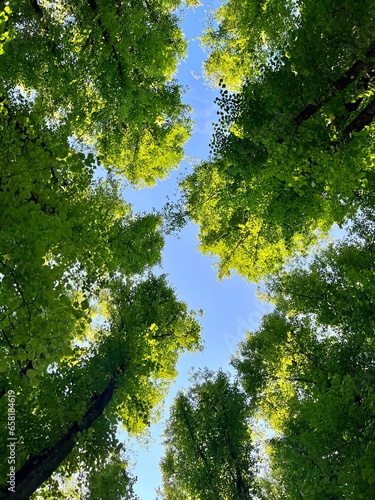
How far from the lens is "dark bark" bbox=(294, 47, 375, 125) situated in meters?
6.75

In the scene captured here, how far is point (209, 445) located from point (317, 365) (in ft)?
17.4

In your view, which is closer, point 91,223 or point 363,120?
point 363,120

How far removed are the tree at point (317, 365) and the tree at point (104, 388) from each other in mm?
3584

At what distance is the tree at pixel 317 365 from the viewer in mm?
9477

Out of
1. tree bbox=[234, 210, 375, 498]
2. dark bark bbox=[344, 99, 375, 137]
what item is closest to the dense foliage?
tree bbox=[234, 210, 375, 498]

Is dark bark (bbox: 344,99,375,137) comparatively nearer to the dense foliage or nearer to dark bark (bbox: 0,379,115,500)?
the dense foliage

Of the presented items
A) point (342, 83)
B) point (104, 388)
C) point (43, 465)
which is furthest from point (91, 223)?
point (342, 83)

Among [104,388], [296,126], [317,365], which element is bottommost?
[104,388]

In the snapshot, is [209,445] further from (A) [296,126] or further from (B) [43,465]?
(A) [296,126]

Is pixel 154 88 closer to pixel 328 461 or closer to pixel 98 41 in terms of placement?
pixel 98 41

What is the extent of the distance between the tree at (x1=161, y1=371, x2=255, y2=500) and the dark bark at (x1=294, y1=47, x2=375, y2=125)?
12.3 meters

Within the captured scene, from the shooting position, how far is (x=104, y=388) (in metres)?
12.2

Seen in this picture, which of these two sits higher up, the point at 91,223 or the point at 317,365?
the point at 317,365

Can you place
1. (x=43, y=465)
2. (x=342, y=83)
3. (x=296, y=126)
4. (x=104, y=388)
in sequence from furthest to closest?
1. (x=104, y=388)
2. (x=43, y=465)
3. (x=296, y=126)
4. (x=342, y=83)
